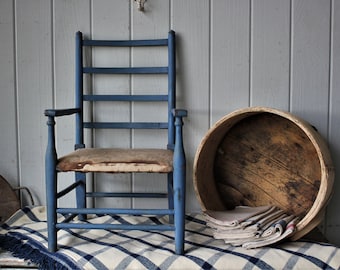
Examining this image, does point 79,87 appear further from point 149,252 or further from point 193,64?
point 149,252

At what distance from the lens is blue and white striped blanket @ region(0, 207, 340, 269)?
97cm

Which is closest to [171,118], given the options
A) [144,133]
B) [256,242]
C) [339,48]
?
[144,133]

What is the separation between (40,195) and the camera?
1.45 m

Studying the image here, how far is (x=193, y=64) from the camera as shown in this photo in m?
1.38

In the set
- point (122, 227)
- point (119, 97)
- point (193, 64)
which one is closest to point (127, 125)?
point (119, 97)

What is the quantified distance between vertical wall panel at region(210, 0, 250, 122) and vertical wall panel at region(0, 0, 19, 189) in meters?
0.79

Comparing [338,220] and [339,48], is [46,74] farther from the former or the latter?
[338,220]

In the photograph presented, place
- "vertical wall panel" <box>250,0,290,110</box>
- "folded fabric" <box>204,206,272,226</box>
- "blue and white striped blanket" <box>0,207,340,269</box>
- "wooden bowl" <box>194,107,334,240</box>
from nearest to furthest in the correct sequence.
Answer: "blue and white striped blanket" <box>0,207,340,269</box>, "folded fabric" <box>204,206,272,226</box>, "wooden bowl" <box>194,107,334,240</box>, "vertical wall panel" <box>250,0,290,110</box>

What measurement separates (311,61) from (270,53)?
0.16 m

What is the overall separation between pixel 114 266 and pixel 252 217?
454 mm

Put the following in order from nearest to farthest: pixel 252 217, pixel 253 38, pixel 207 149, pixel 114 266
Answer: pixel 114 266, pixel 252 217, pixel 207 149, pixel 253 38

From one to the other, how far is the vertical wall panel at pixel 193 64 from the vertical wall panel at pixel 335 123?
47cm

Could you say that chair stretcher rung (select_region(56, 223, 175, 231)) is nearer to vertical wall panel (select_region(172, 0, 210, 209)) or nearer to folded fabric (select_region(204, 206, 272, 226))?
folded fabric (select_region(204, 206, 272, 226))

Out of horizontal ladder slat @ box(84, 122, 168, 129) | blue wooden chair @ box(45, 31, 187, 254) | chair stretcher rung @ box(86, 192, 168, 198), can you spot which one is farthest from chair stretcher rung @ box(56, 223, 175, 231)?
horizontal ladder slat @ box(84, 122, 168, 129)
